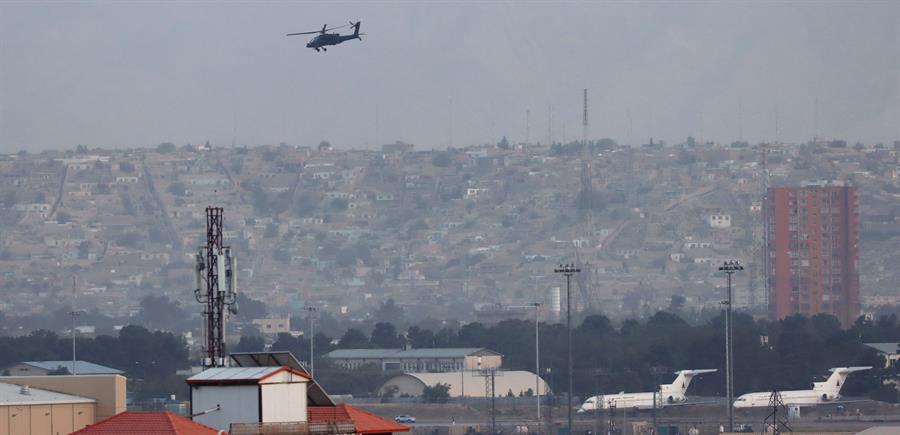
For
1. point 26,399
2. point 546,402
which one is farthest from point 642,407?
point 26,399

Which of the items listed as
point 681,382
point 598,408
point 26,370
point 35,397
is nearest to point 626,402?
point 598,408

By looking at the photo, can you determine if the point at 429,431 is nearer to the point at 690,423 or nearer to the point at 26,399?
the point at 690,423

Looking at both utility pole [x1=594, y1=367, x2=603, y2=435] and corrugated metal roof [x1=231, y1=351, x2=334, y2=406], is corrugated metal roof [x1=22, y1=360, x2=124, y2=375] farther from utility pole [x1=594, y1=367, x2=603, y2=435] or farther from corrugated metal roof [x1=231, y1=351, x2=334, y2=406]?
corrugated metal roof [x1=231, y1=351, x2=334, y2=406]

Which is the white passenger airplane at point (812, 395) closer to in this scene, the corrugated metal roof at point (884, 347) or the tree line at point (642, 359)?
the tree line at point (642, 359)

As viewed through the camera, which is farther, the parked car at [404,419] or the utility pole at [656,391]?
the parked car at [404,419]

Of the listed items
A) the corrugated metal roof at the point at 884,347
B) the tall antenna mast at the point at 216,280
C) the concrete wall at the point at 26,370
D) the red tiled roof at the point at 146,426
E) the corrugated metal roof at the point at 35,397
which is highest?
the tall antenna mast at the point at 216,280

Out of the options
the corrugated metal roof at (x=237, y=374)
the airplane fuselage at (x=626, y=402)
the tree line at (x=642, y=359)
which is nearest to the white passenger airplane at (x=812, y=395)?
the tree line at (x=642, y=359)

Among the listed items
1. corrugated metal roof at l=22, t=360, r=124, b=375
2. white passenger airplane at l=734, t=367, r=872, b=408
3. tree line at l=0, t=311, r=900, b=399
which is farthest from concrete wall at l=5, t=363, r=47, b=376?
white passenger airplane at l=734, t=367, r=872, b=408
